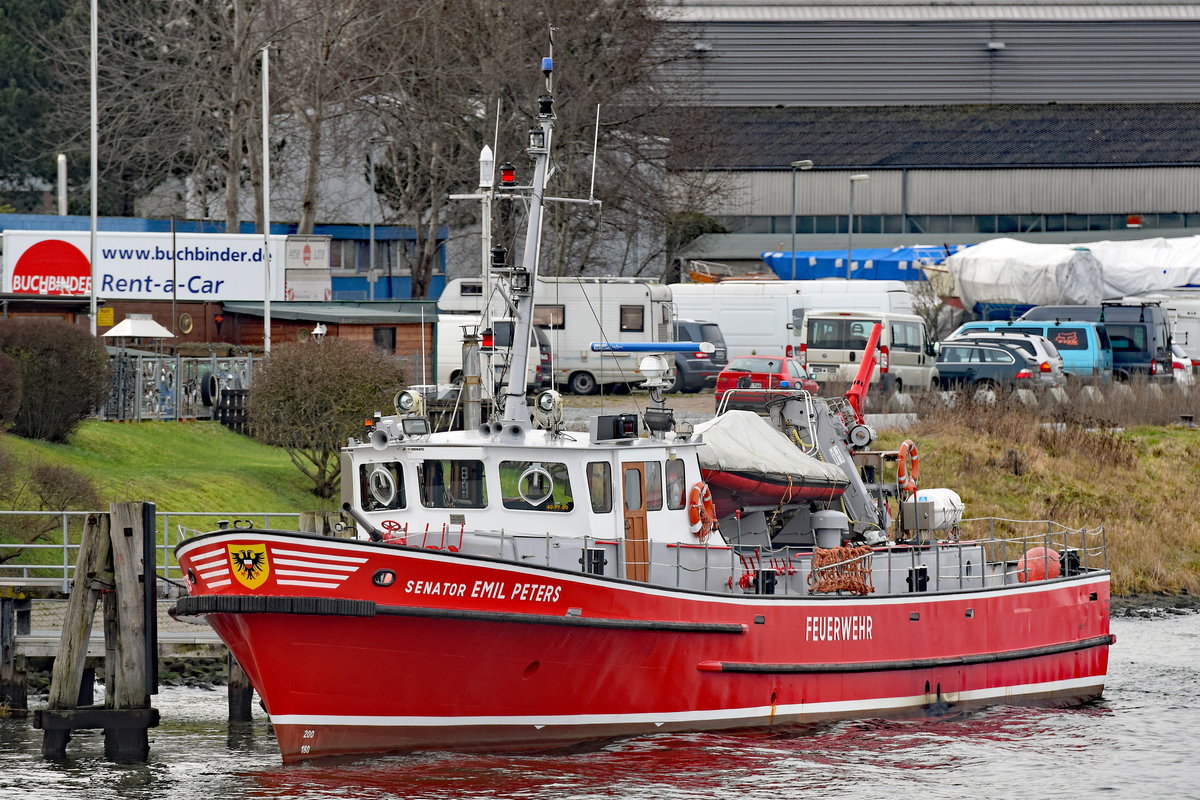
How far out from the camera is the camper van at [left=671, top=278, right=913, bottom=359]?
1930 inches

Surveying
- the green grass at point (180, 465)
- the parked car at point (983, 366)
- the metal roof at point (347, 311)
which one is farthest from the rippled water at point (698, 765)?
the parked car at point (983, 366)

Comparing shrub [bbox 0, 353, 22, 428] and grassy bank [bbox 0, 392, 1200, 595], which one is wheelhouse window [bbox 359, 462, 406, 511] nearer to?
grassy bank [bbox 0, 392, 1200, 595]

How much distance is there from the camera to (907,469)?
2248 cm

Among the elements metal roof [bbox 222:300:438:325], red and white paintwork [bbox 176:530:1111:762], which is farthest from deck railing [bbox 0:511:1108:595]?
metal roof [bbox 222:300:438:325]

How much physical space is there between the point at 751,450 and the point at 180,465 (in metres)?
14.3

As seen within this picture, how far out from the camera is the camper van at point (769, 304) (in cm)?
4903

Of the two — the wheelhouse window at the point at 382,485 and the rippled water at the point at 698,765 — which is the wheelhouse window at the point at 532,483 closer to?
the wheelhouse window at the point at 382,485

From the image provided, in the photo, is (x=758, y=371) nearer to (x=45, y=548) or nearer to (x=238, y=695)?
(x=45, y=548)

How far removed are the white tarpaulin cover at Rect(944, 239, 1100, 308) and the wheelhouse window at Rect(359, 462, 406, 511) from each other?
4024 cm

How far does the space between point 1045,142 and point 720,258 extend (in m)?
14.1

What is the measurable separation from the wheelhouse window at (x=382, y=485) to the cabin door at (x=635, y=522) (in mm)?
2294

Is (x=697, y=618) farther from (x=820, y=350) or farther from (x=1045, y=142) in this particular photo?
(x=1045, y=142)

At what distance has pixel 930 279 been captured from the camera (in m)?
56.6

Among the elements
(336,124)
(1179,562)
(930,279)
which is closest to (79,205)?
(336,124)
